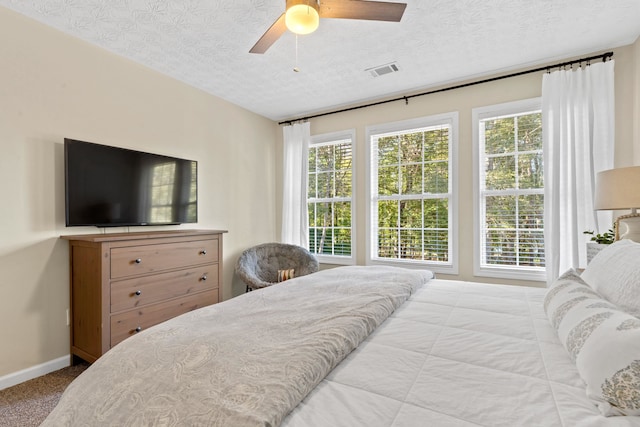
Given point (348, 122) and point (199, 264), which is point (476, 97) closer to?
point (348, 122)

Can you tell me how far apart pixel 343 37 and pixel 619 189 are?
86.9 inches

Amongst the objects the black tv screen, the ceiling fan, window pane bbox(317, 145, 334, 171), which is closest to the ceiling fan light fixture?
the ceiling fan

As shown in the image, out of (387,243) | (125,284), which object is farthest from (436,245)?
(125,284)

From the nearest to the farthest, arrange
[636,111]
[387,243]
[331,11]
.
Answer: [331,11] < [636,111] < [387,243]

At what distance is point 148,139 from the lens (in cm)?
297

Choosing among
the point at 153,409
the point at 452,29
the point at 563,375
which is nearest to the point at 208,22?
the point at 452,29

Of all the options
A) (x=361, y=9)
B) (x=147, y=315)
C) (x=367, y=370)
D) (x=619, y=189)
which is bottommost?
(x=147, y=315)

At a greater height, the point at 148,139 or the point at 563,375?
the point at 148,139

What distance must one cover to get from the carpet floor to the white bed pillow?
2899mm

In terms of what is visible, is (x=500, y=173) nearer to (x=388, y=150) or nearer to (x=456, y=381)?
(x=388, y=150)

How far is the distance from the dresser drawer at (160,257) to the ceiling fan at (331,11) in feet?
6.35

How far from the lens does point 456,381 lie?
2.77 ft

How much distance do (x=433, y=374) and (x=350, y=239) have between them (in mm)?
3123

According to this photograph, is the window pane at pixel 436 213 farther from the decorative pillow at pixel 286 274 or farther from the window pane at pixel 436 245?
the decorative pillow at pixel 286 274
